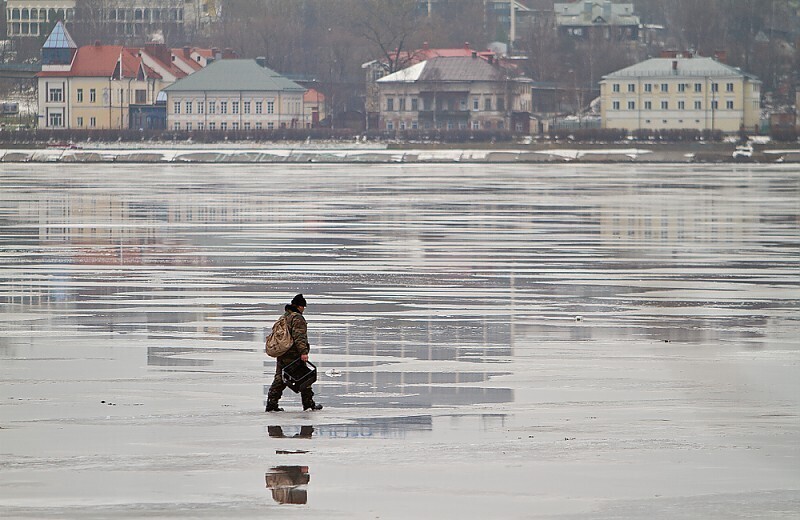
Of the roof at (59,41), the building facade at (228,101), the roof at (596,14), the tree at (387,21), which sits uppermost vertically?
the roof at (596,14)

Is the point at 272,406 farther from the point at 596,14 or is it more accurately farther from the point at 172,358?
the point at 596,14

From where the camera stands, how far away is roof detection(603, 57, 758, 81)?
428 ft

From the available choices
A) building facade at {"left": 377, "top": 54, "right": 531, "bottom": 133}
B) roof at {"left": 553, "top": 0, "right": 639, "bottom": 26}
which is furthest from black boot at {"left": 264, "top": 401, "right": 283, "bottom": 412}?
roof at {"left": 553, "top": 0, "right": 639, "bottom": 26}

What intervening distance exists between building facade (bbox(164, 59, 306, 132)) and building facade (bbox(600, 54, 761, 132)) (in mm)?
24831

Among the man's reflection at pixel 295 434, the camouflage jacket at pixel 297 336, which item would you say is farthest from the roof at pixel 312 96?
the man's reflection at pixel 295 434

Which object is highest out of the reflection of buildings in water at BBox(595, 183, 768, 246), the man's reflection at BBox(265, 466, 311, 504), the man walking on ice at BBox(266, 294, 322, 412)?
the reflection of buildings in water at BBox(595, 183, 768, 246)

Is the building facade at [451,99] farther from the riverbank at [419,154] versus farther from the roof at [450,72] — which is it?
the riverbank at [419,154]

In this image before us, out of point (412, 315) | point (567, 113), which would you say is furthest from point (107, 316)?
point (567, 113)

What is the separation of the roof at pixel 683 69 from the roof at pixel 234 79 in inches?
1010

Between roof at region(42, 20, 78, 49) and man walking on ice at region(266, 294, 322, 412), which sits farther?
roof at region(42, 20, 78, 49)

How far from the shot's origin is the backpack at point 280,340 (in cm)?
1213

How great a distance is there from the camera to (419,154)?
95.7 m

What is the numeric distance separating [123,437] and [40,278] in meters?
12.0

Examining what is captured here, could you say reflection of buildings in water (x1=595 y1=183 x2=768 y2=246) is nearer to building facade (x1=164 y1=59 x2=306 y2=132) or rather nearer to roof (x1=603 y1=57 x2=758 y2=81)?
roof (x1=603 y1=57 x2=758 y2=81)
